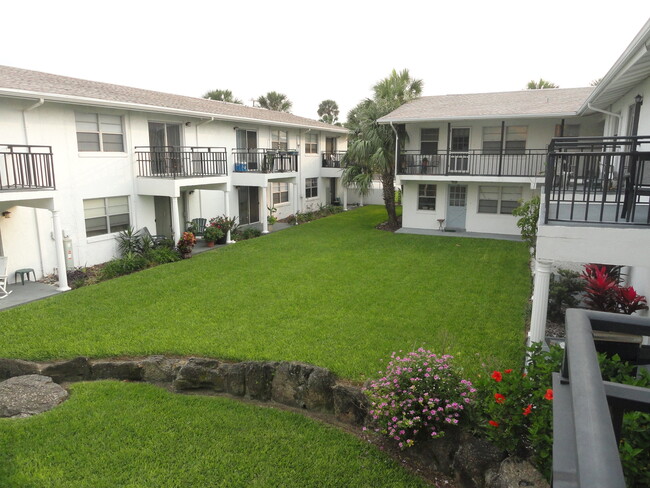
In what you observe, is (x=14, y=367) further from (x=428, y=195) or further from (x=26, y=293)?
(x=428, y=195)

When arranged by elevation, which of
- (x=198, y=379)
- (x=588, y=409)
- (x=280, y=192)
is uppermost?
(x=588, y=409)

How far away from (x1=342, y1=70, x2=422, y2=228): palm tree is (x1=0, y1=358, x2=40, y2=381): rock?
15.4m

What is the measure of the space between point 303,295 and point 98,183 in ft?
26.7

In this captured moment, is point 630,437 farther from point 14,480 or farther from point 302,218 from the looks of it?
point 302,218

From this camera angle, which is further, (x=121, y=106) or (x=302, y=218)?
(x=302, y=218)

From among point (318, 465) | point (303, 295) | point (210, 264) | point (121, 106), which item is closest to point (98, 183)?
point (121, 106)

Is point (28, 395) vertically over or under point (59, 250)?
under

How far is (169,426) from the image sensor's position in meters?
6.32

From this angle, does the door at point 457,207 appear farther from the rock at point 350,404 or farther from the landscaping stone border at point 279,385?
the rock at point 350,404

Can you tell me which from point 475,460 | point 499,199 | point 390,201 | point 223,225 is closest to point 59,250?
point 223,225

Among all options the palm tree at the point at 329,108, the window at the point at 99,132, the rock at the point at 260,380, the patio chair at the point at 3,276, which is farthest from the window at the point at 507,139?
the palm tree at the point at 329,108

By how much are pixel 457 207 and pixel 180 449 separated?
17.3m

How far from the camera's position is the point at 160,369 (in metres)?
7.75

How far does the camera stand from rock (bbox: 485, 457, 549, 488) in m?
4.42
